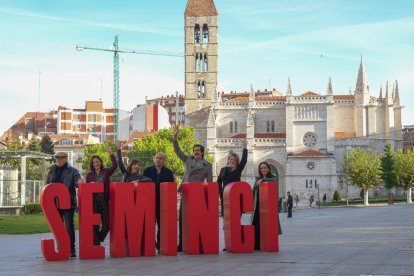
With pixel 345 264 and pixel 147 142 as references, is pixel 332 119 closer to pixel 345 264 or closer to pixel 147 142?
pixel 147 142

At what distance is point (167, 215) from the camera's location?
14.2 metres

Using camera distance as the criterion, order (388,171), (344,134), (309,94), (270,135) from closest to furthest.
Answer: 1. (388,171)
2. (270,135)
3. (344,134)
4. (309,94)

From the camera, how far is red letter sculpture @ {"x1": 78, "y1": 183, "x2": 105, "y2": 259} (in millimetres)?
13555

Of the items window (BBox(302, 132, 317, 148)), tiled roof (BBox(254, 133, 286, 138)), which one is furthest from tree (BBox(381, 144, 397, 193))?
tiled roof (BBox(254, 133, 286, 138))

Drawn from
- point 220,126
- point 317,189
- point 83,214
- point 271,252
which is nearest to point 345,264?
point 271,252

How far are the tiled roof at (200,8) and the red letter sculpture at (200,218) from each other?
84.6 metres

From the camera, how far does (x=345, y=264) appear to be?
38.8 ft

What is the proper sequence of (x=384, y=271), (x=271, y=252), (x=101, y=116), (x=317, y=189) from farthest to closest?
(x=101, y=116) → (x=317, y=189) → (x=271, y=252) → (x=384, y=271)

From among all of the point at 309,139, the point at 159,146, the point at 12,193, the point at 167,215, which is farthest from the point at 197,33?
the point at 167,215

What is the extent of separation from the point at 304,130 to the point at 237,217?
72659 millimetres

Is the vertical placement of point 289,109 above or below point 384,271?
above

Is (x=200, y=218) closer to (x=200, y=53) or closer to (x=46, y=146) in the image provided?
(x=200, y=53)

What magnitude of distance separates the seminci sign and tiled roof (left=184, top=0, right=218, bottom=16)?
8460 cm

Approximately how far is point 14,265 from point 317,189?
70795 millimetres
